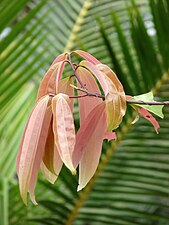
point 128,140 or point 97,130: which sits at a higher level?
point 97,130

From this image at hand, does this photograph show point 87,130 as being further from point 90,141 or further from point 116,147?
point 116,147

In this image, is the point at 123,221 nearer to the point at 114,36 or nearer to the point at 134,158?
the point at 134,158

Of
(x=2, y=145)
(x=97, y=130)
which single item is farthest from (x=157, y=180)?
(x=97, y=130)

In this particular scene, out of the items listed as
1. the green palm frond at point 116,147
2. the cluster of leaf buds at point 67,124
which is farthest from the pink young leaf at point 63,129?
the green palm frond at point 116,147

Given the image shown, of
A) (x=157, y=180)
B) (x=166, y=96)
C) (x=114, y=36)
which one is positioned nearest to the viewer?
(x=166, y=96)

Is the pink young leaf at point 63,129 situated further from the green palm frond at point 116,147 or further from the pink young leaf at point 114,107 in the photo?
the green palm frond at point 116,147

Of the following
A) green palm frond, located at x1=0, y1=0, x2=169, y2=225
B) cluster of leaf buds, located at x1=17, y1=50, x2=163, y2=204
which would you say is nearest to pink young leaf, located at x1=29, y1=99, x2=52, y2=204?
cluster of leaf buds, located at x1=17, y1=50, x2=163, y2=204

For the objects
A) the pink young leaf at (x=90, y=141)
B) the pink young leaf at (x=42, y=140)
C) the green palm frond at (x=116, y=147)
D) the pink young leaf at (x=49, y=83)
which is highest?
the pink young leaf at (x=49, y=83)
